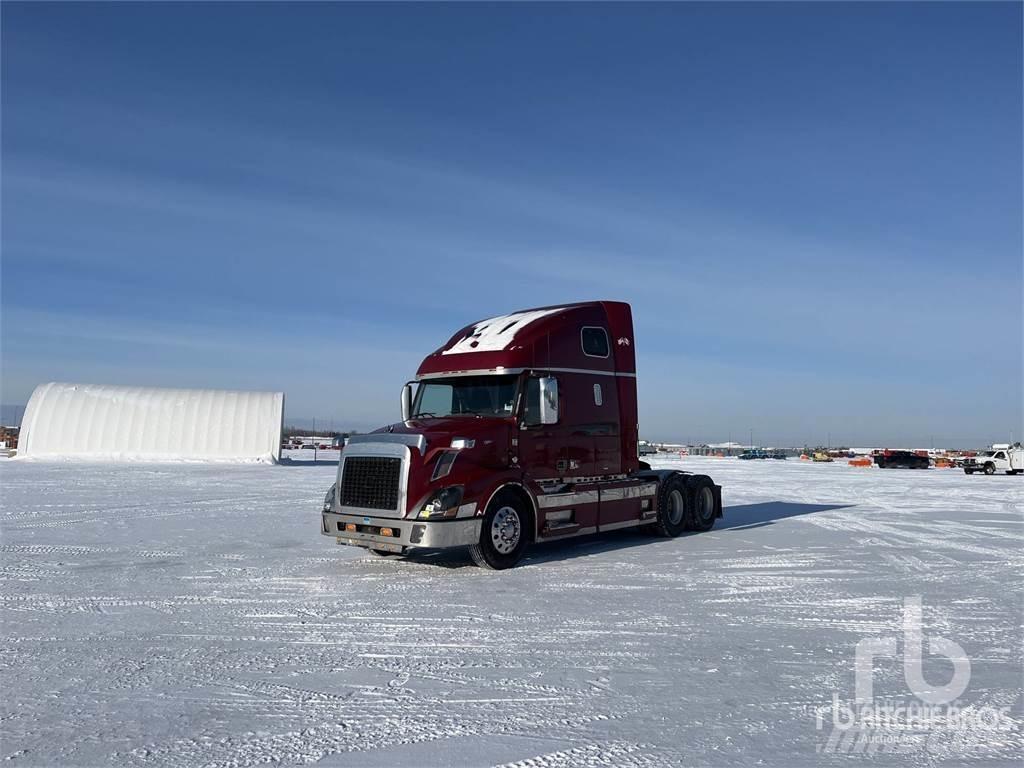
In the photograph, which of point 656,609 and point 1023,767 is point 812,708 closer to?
point 1023,767

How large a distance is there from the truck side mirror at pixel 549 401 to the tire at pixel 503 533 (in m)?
1.12

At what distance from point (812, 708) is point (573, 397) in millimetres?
7009

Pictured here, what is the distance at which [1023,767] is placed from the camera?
406 cm

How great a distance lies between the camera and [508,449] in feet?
34.5

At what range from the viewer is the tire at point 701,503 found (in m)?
14.3

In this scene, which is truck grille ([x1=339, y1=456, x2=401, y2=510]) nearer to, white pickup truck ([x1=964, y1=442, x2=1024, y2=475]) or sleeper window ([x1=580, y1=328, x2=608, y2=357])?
sleeper window ([x1=580, y1=328, x2=608, y2=357])

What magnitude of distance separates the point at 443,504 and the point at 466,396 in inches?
81.7

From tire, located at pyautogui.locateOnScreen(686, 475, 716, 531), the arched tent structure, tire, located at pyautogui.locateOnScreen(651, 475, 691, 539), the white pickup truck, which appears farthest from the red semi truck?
the white pickup truck

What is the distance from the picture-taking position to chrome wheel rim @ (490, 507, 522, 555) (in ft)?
33.2

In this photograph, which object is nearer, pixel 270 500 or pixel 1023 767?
pixel 1023 767

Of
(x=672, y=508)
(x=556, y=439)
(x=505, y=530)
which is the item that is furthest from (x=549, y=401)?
(x=672, y=508)

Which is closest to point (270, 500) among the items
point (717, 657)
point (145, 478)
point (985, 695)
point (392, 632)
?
point (145, 478)

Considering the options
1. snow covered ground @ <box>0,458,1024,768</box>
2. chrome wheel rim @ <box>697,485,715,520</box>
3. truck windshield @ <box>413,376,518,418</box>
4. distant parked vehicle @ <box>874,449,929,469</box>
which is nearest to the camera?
snow covered ground @ <box>0,458,1024,768</box>

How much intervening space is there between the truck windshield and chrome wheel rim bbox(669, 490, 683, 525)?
454cm
